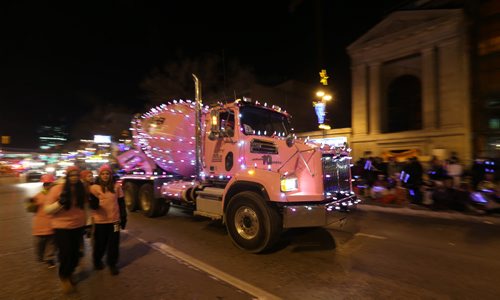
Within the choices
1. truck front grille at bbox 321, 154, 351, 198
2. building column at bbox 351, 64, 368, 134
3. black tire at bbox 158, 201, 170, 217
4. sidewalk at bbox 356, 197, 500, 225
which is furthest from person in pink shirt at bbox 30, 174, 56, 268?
building column at bbox 351, 64, 368, 134

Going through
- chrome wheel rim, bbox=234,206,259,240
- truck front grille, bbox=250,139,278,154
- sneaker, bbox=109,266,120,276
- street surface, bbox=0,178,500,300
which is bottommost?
street surface, bbox=0,178,500,300

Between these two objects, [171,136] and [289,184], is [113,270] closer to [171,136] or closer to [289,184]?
[289,184]

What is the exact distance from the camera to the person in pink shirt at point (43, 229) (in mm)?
5379

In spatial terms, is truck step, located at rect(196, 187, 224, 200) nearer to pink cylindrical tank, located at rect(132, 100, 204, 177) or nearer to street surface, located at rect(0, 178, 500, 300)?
street surface, located at rect(0, 178, 500, 300)

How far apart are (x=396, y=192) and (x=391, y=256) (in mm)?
6671

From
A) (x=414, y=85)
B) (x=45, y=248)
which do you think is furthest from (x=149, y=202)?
(x=414, y=85)

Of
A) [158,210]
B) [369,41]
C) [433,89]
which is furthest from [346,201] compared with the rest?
[369,41]

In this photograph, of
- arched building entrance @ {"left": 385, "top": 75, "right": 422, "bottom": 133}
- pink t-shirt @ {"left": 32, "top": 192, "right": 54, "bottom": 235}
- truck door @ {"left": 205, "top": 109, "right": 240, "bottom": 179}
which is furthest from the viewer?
arched building entrance @ {"left": 385, "top": 75, "right": 422, "bottom": 133}

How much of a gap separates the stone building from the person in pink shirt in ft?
52.8

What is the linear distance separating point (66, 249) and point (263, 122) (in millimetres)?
4742

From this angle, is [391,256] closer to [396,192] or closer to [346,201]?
[346,201]

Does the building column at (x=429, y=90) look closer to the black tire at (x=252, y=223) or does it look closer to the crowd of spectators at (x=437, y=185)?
the crowd of spectators at (x=437, y=185)

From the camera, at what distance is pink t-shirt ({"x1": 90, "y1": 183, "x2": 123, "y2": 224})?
5.22m

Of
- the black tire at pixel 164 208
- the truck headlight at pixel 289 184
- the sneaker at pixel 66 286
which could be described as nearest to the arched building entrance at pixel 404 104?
the black tire at pixel 164 208
